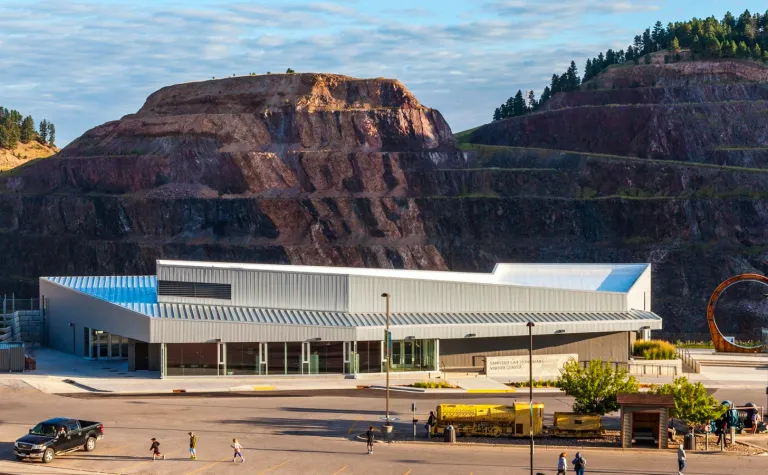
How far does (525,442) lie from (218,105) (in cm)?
14310

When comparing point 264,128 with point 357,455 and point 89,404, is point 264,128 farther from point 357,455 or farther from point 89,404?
point 357,455

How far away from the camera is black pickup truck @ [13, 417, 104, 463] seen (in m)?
51.6

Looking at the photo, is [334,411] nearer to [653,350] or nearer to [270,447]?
[270,447]

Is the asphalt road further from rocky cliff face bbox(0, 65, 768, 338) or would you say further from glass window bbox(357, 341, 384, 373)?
rocky cliff face bbox(0, 65, 768, 338)

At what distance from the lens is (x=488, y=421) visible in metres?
58.0

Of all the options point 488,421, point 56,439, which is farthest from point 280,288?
point 56,439

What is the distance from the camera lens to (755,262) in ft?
527

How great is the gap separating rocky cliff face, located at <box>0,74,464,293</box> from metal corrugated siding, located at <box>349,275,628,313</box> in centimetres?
8603

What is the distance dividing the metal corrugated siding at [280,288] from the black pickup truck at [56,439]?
1040 inches

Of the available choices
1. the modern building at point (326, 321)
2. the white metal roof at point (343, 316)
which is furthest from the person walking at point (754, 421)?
the white metal roof at point (343, 316)

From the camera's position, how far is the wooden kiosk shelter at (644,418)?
5628 cm

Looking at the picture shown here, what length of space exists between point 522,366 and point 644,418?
78.9 ft

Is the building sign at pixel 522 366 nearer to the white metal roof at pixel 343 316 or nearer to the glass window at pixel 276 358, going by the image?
the white metal roof at pixel 343 316

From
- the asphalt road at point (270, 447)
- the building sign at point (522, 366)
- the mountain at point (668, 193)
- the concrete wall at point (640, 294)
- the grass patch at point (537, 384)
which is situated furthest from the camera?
the mountain at point (668, 193)
